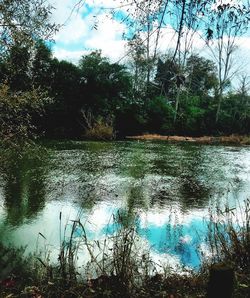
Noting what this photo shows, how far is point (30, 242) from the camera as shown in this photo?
6.11 meters

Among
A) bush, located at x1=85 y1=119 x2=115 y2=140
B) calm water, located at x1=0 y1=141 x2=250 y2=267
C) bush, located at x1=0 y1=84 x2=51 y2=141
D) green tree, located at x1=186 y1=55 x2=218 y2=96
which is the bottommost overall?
calm water, located at x1=0 y1=141 x2=250 y2=267

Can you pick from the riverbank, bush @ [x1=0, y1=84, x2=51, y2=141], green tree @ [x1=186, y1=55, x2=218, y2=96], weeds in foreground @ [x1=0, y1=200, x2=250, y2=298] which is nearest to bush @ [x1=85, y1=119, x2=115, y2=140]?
the riverbank

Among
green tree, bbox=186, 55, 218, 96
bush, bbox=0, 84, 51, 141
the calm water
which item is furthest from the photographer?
bush, bbox=0, 84, 51, 141

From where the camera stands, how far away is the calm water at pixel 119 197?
6.44 metres

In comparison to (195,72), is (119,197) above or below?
below

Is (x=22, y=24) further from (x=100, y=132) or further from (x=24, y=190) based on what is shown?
(x=100, y=132)

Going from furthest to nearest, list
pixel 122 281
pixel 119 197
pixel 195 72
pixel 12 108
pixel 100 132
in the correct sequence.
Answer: pixel 100 132
pixel 119 197
pixel 12 108
pixel 195 72
pixel 122 281

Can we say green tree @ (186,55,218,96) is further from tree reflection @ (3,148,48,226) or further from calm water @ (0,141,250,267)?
tree reflection @ (3,148,48,226)

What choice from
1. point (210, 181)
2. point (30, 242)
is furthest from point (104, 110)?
point (30, 242)

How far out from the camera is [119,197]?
9438 mm

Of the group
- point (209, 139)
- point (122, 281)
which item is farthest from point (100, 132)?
point (122, 281)

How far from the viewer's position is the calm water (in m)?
6.44

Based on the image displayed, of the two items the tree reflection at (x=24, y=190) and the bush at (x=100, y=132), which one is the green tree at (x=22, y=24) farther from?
the bush at (x=100, y=132)

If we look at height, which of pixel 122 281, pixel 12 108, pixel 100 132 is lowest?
pixel 122 281
